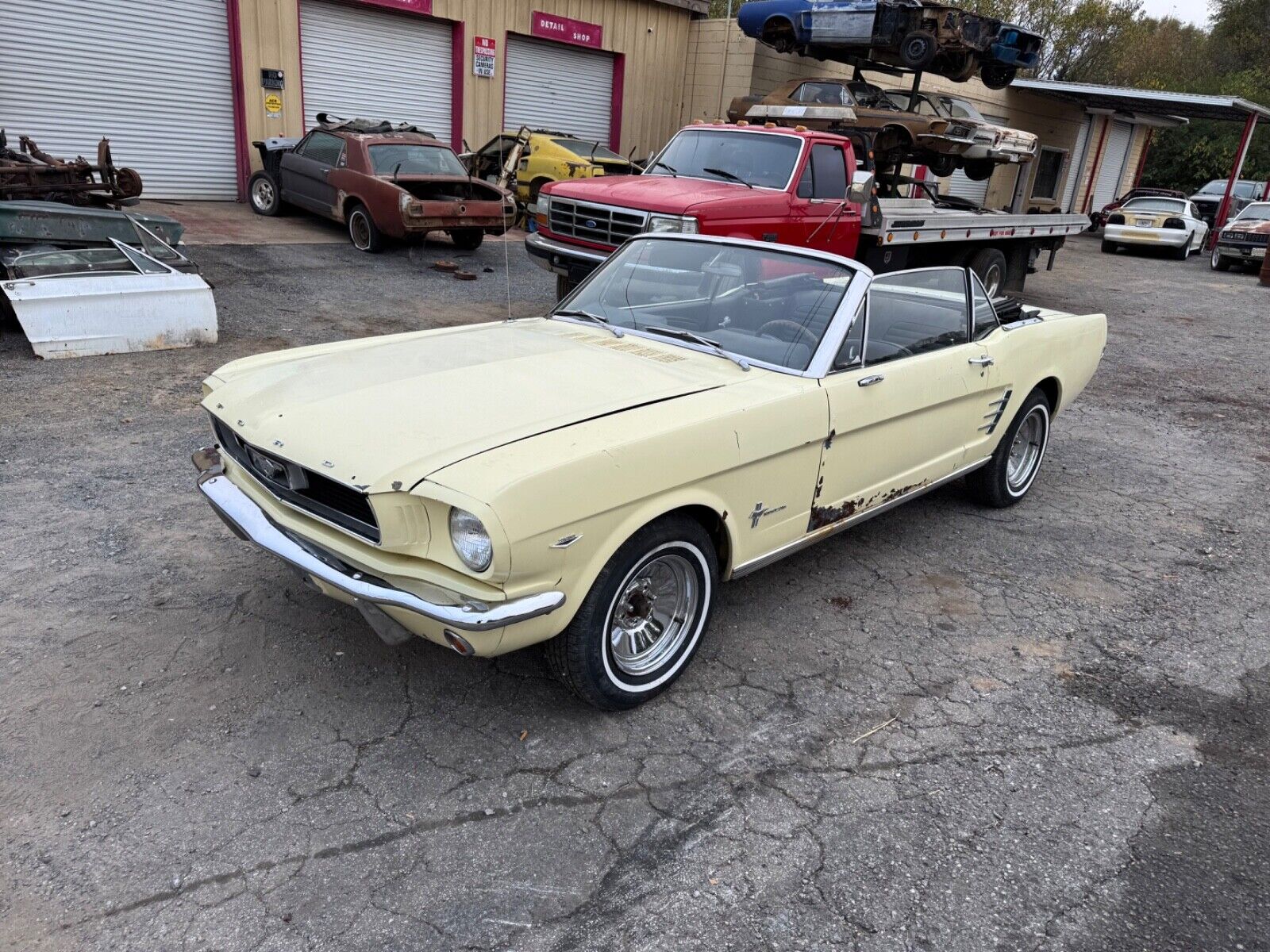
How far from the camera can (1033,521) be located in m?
5.32

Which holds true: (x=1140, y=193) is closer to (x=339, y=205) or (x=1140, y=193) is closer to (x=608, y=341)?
(x=339, y=205)

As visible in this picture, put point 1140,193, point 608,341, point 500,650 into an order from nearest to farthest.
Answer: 1. point 500,650
2. point 608,341
3. point 1140,193

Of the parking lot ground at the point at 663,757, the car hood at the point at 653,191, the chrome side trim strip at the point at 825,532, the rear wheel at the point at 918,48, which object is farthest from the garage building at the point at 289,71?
the chrome side trim strip at the point at 825,532

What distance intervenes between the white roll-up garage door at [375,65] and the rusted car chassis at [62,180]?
6.59 meters

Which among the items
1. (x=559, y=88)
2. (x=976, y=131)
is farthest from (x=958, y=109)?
(x=559, y=88)

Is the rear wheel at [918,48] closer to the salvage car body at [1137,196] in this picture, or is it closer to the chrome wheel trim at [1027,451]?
the salvage car body at [1137,196]

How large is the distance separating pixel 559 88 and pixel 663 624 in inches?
682

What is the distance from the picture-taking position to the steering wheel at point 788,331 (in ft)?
12.5

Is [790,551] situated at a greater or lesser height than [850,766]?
greater

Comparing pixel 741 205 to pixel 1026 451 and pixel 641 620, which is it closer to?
pixel 1026 451

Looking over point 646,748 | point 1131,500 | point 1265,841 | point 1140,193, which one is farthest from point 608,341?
point 1140,193

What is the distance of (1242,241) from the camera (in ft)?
63.1

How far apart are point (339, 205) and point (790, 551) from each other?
34.4 feet

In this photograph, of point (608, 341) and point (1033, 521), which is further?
point (1033, 521)
